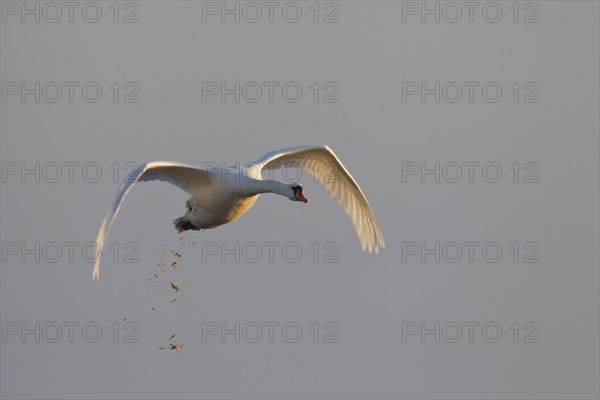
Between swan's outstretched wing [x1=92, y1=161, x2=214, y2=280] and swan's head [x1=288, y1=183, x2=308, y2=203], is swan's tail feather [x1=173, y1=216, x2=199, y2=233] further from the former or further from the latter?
swan's head [x1=288, y1=183, x2=308, y2=203]

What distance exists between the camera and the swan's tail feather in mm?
33438

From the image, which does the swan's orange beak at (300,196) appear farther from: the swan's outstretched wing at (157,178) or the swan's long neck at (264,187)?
the swan's outstretched wing at (157,178)

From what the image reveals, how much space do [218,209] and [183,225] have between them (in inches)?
65.7

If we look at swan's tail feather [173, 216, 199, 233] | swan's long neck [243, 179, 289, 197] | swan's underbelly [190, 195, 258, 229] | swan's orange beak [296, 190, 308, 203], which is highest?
swan's long neck [243, 179, 289, 197]

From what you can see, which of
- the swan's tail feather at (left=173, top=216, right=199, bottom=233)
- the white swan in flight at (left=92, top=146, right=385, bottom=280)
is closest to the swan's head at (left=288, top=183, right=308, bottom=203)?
the white swan in flight at (left=92, top=146, right=385, bottom=280)

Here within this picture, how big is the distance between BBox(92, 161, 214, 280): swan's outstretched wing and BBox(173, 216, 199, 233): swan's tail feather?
73 centimetres

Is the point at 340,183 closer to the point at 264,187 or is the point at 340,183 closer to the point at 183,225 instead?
the point at 183,225

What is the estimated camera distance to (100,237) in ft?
92.6

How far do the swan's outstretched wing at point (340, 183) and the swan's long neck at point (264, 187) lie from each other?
10.2ft

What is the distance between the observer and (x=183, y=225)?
3359 cm

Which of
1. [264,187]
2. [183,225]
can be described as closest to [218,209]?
[264,187]

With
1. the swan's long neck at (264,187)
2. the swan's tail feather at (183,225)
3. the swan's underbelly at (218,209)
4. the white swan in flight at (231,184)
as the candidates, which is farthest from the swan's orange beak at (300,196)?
the swan's tail feather at (183,225)

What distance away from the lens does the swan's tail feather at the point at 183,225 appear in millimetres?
33438

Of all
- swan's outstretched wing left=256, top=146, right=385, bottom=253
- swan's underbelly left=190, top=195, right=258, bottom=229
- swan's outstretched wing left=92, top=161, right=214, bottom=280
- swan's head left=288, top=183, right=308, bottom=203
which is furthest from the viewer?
swan's outstretched wing left=256, top=146, right=385, bottom=253
